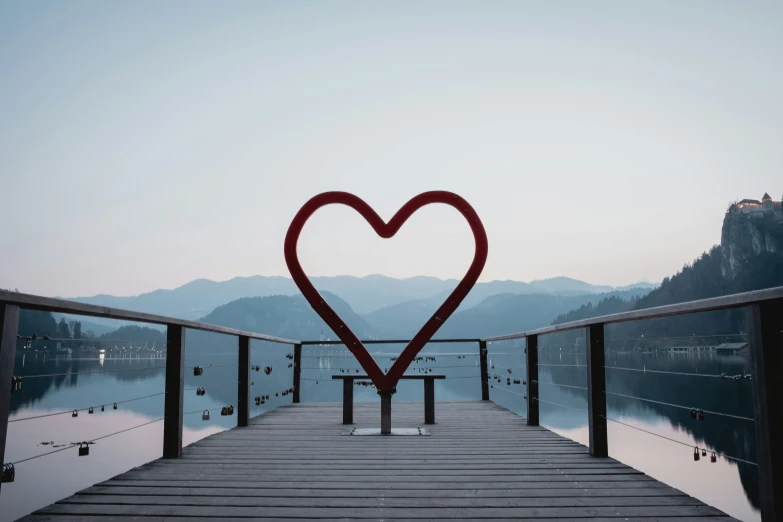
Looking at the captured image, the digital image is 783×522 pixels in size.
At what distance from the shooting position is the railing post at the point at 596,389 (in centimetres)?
420

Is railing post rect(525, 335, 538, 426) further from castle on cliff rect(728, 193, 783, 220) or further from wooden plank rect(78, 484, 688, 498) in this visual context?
castle on cliff rect(728, 193, 783, 220)

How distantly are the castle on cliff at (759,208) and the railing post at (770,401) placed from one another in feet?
443

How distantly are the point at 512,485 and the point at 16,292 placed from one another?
9.53 feet

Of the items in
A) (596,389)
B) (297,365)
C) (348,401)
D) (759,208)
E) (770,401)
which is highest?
(759,208)

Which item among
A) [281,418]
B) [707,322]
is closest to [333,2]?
[281,418]

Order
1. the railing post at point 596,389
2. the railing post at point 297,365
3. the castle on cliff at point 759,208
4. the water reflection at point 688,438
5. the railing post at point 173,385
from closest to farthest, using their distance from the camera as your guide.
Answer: the railing post at point 596,389
the railing post at point 173,385
the railing post at point 297,365
the water reflection at point 688,438
the castle on cliff at point 759,208

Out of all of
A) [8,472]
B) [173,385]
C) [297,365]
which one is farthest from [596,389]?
[297,365]

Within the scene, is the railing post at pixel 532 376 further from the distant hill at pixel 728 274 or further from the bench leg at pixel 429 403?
the distant hill at pixel 728 274

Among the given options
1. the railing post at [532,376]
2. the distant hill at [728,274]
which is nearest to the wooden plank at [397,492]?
the railing post at [532,376]

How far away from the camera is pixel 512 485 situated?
3.42 meters

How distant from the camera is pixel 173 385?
4305 millimetres

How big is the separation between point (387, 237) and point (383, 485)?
277cm

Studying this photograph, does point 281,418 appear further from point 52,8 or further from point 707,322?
point 707,322

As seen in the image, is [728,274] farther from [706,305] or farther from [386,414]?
[706,305]
